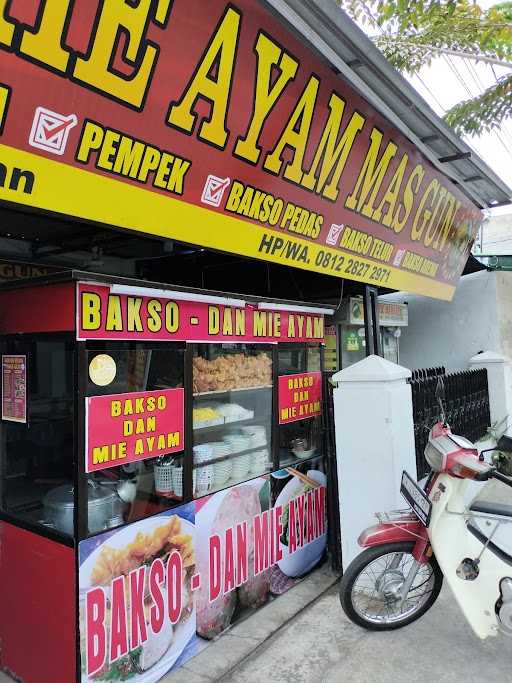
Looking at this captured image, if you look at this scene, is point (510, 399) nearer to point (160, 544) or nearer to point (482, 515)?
point (482, 515)

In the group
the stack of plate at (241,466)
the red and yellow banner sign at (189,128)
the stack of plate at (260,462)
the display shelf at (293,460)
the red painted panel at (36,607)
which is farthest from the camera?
the display shelf at (293,460)

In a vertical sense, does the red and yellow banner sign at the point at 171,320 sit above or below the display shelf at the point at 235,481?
above

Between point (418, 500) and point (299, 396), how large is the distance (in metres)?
1.66

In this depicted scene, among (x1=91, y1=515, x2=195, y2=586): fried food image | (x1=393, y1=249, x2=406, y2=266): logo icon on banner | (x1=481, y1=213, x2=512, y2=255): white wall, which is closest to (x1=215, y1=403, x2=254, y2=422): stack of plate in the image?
(x1=91, y1=515, x2=195, y2=586): fried food image

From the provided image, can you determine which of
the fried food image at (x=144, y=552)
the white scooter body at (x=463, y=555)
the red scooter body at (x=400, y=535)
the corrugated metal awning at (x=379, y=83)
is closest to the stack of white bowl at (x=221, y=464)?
the fried food image at (x=144, y=552)

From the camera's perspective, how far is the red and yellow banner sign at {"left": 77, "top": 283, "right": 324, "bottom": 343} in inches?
114

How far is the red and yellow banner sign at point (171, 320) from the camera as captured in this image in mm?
2904

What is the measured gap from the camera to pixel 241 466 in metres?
4.15

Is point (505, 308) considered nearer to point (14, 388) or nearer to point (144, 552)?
point (144, 552)

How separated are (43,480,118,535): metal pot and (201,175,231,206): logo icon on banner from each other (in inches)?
77.1

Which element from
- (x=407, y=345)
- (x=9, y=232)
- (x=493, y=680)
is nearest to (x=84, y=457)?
(x=9, y=232)

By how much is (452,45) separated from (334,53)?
6.34 m

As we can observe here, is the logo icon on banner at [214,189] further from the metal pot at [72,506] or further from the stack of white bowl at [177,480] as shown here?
the metal pot at [72,506]

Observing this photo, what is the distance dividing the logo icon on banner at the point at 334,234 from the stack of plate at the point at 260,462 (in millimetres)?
2060
